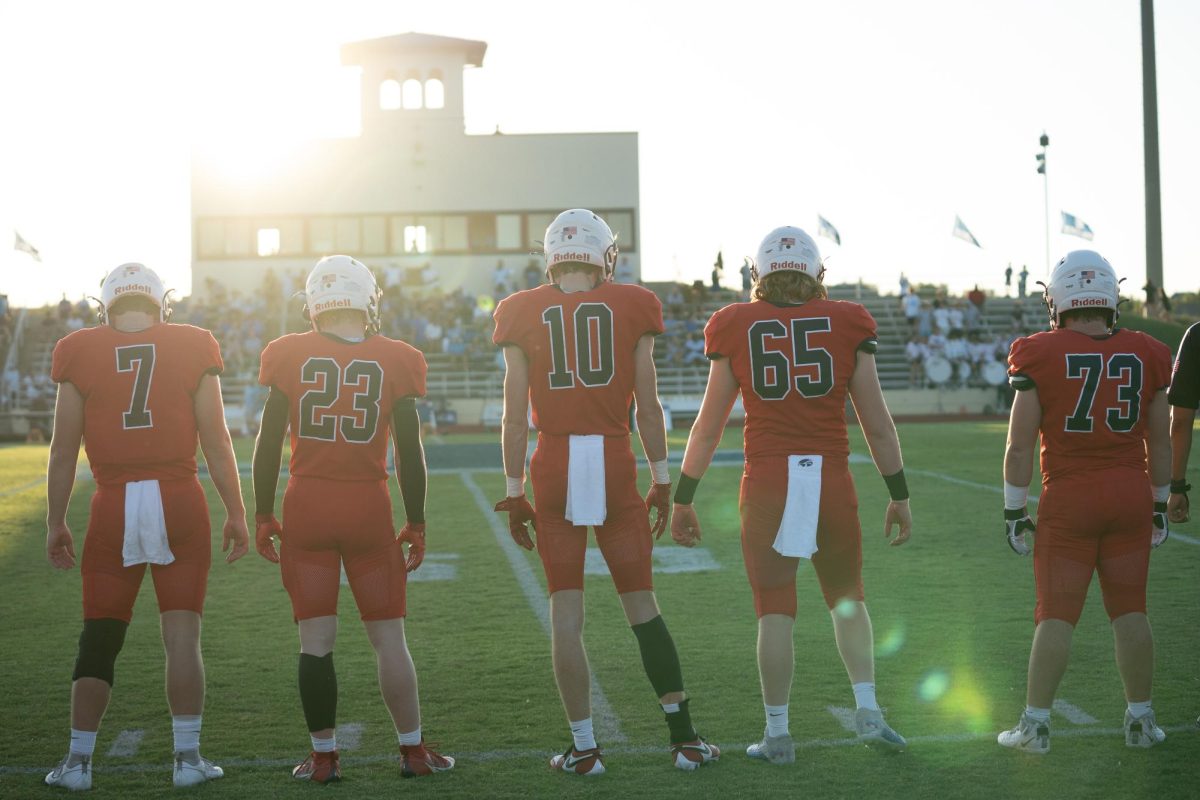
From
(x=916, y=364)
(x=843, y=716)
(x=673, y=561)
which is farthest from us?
(x=916, y=364)

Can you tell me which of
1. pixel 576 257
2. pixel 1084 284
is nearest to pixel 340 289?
pixel 576 257

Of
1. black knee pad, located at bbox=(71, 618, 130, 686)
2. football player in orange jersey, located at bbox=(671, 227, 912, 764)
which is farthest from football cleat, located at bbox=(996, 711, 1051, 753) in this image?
black knee pad, located at bbox=(71, 618, 130, 686)

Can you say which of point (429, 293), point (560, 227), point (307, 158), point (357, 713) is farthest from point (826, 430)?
point (307, 158)

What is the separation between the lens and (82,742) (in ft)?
15.4

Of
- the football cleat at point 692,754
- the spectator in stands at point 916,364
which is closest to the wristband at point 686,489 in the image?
the football cleat at point 692,754

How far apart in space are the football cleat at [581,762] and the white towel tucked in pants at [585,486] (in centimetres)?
79

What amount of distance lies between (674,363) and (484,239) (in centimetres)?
913

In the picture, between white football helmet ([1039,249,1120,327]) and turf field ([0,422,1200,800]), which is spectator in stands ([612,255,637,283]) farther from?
white football helmet ([1039,249,1120,327])

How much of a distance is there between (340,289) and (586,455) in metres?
1.03

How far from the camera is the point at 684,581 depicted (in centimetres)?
903

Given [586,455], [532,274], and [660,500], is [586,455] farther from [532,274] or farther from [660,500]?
[532,274]

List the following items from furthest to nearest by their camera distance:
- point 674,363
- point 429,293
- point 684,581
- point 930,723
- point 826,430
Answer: point 429,293 < point 674,363 < point 684,581 < point 930,723 < point 826,430

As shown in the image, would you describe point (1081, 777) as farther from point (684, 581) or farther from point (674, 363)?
point (674, 363)

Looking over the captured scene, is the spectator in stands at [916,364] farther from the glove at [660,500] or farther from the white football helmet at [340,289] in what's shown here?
the white football helmet at [340,289]
